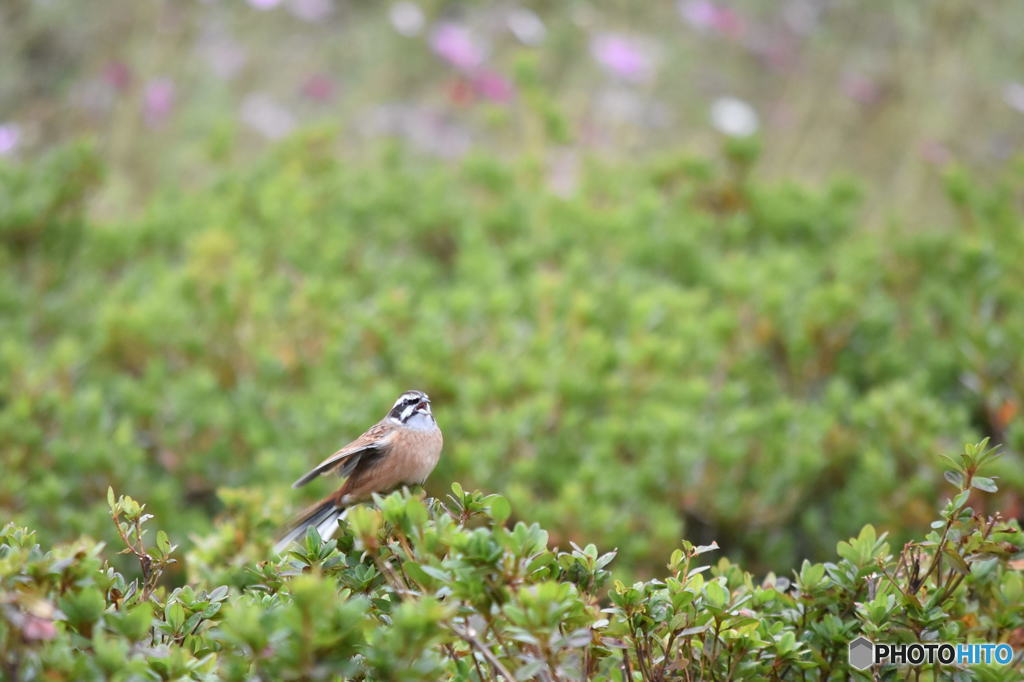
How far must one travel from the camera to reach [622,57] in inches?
256

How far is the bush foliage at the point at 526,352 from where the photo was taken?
11.8 ft

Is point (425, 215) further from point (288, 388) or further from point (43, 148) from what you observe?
point (43, 148)

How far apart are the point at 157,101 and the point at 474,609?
5.84 meters

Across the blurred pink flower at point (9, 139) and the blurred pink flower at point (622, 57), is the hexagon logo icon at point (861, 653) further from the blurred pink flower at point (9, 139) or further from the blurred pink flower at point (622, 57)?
the blurred pink flower at point (9, 139)

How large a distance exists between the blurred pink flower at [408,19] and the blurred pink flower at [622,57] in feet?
4.08

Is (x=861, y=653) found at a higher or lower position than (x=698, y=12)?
lower

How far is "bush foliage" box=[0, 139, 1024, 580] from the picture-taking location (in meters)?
3.60

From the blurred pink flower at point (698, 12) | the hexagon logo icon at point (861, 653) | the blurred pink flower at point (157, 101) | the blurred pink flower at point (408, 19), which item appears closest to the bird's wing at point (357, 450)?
the hexagon logo icon at point (861, 653)

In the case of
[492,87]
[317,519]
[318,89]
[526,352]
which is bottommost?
[526,352]

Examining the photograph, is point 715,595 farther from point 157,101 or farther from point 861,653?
point 157,101

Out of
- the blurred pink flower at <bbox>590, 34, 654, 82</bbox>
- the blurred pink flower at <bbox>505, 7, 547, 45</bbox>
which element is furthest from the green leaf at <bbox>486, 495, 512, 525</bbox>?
the blurred pink flower at <bbox>505, 7, 547, 45</bbox>

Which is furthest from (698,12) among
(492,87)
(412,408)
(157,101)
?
(412,408)

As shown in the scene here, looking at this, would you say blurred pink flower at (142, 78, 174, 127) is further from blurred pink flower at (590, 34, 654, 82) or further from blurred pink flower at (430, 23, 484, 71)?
blurred pink flower at (590, 34, 654, 82)

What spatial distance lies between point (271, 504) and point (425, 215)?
2743 mm
